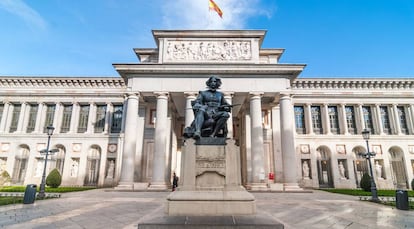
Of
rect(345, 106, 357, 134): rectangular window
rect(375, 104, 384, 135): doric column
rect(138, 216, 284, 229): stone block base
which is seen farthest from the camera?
rect(345, 106, 357, 134): rectangular window

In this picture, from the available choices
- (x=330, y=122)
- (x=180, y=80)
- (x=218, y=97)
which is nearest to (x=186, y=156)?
(x=218, y=97)

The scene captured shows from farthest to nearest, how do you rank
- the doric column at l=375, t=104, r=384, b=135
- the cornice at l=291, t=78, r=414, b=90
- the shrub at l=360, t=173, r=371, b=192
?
the cornice at l=291, t=78, r=414, b=90
the doric column at l=375, t=104, r=384, b=135
the shrub at l=360, t=173, r=371, b=192

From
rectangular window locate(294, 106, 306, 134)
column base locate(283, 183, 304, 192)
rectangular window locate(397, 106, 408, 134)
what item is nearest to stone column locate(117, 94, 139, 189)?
column base locate(283, 183, 304, 192)

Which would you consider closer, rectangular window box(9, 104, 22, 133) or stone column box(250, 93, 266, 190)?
stone column box(250, 93, 266, 190)

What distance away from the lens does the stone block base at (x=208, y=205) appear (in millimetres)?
5473

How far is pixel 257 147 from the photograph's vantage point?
19781 millimetres

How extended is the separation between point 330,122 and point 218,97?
1128 inches

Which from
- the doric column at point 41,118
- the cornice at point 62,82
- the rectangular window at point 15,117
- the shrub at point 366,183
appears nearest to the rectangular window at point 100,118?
the cornice at point 62,82

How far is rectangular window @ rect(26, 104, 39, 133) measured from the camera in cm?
3045

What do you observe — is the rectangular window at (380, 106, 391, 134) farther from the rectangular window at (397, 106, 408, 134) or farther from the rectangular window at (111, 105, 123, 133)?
the rectangular window at (111, 105, 123, 133)

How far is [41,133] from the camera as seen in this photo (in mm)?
29688

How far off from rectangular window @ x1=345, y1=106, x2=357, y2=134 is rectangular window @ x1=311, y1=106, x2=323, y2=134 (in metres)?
3.56

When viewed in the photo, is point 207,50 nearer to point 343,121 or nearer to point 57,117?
point 343,121

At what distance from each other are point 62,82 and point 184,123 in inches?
696
